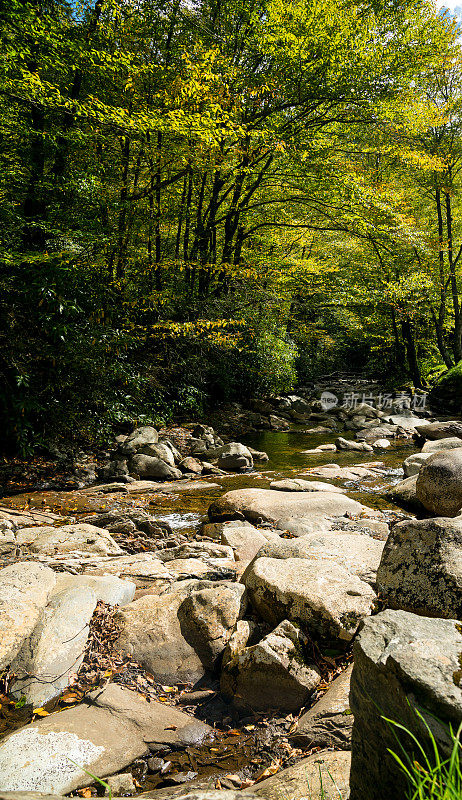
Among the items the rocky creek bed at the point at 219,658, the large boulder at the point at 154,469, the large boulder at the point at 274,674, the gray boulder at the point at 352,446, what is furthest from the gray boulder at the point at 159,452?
the large boulder at the point at 274,674

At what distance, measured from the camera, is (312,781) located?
1.58 metres

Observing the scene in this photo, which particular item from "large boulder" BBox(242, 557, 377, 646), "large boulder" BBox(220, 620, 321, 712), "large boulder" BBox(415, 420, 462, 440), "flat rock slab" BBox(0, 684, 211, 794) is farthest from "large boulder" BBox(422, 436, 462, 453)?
"flat rock slab" BBox(0, 684, 211, 794)

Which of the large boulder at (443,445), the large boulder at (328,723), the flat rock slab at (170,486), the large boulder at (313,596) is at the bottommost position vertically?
the flat rock slab at (170,486)

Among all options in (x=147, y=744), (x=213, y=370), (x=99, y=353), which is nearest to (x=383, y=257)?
(x=213, y=370)

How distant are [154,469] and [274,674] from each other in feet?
20.2

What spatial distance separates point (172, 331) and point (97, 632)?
8244 mm

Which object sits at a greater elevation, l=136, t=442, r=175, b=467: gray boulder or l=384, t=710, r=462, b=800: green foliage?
l=384, t=710, r=462, b=800: green foliage

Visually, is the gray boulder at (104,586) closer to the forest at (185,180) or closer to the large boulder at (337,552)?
the large boulder at (337,552)

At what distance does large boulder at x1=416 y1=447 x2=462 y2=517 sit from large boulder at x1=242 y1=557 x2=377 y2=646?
3198mm

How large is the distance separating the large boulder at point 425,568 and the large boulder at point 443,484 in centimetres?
347

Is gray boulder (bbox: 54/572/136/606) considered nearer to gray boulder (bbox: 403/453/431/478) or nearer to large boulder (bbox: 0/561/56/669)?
large boulder (bbox: 0/561/56/669)

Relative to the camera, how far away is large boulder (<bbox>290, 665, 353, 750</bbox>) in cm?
193

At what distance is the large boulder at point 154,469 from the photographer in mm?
8273

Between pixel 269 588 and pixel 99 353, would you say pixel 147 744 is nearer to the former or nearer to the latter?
pixel 269 588
